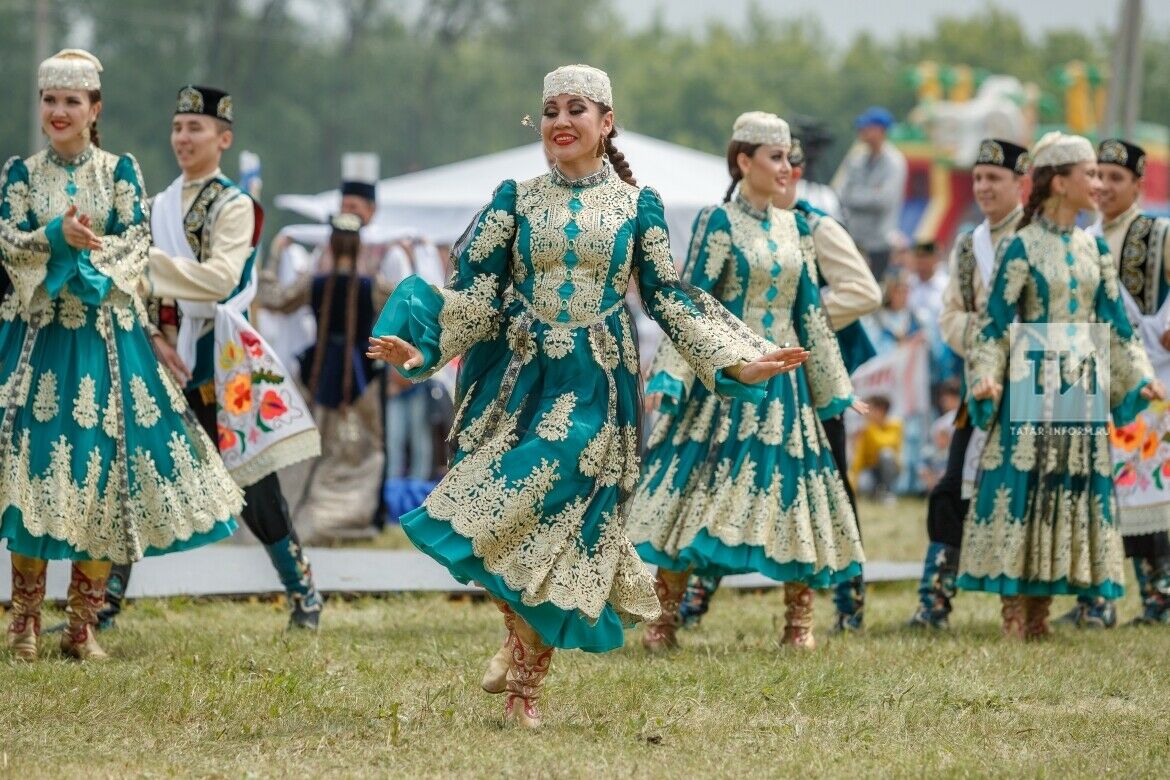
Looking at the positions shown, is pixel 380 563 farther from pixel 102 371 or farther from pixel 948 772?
pixel 948 772

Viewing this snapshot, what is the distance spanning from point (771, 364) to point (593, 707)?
1.21m

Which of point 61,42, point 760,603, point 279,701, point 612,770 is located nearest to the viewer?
point 612,770

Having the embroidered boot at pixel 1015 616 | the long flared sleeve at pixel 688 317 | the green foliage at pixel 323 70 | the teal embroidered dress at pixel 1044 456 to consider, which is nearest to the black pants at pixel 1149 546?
the teal embroidered dress at pixel 1044 456

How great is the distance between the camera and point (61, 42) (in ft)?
128

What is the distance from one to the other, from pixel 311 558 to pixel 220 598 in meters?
1.18

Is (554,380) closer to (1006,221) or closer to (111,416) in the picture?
(111,416)

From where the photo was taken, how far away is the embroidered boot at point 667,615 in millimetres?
6957

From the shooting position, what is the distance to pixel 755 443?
6.91 meters

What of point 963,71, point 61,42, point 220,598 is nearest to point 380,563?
point 220,598

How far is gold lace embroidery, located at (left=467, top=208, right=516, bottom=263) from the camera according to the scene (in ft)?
17.9

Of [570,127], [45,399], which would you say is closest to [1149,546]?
[570,127]

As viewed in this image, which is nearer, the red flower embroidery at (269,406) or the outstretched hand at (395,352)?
the outstretched hand at (395,352)

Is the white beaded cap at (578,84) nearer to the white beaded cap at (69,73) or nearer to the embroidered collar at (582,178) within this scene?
the embroidered collar at (582,178)

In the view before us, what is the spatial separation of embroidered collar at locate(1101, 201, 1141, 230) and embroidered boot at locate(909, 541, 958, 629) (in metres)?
1.61
